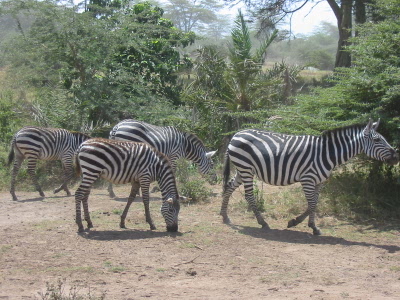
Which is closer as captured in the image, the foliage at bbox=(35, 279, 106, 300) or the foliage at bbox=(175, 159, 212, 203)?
the foliage at bbox=(35, 279, 106, 300)

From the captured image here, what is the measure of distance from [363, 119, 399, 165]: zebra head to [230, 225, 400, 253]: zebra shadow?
4.78 feet

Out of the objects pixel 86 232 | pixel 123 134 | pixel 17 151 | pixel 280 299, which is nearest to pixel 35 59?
pixel 17 151

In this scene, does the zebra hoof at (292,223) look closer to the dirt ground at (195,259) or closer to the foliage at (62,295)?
the dirt ground at (195,259)

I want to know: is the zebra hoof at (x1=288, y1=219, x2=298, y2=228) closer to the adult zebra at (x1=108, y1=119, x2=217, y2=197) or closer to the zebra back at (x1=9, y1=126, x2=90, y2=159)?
the adult zebra at (x1=108, y1=119, x2=217, y2=197)

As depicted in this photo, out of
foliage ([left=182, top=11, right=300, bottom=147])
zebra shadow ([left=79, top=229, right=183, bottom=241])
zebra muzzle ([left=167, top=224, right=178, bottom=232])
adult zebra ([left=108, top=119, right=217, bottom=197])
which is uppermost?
foliage ([left=182, top=11, right=300, bottom=147])

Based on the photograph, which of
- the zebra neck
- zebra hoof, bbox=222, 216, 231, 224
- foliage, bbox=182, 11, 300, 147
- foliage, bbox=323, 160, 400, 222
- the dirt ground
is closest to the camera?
the dirt ground

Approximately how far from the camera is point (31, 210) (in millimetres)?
10570

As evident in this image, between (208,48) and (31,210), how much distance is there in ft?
27.4

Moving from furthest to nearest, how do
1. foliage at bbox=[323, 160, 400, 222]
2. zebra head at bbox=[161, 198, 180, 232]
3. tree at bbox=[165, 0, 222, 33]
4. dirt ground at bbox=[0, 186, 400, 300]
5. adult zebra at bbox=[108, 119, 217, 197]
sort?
tree at bbox=[165, 0, 222, 33] → adult zebra at bbox=[108, 119, 217, 197] → foliage at bbox=[323, 160, 400, 222] → zebra head at bbox=[161, 198, 180, 232] → dirt ground at bbox=[0, 186, 400, 300]

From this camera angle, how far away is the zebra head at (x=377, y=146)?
8617mm

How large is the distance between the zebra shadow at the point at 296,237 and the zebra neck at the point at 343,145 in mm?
1262

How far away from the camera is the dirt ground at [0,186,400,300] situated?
5.81 metres

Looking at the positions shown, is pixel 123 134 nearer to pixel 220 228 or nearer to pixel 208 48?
pixel 220 228

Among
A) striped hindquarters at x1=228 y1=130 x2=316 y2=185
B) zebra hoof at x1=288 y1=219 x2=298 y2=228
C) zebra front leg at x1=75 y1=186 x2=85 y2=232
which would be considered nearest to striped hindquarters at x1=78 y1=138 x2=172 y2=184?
zebra front leg at x1=75 y1=186 x2=85 y2=232
